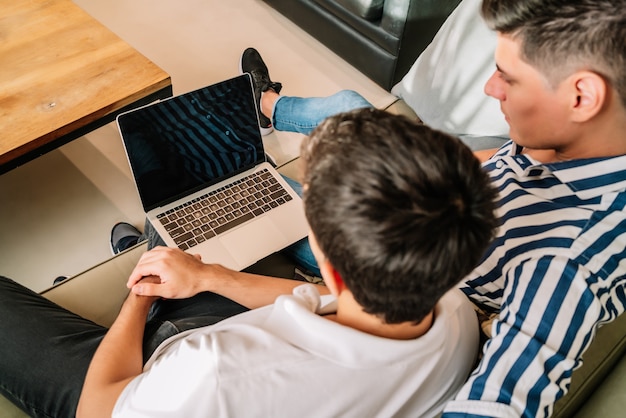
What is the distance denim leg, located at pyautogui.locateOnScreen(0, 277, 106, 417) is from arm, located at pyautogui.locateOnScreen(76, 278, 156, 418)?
11 centimetres

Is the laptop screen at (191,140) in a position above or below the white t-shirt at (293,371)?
below

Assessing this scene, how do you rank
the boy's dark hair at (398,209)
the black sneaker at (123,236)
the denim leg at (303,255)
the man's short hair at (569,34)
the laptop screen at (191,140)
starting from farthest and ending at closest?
the black sneaker at (123,236) < the denim leg at (303,255) < the laptop screen at (191,140) < the man's short hair at (569,34) < the boy's dark hair at (398,209)

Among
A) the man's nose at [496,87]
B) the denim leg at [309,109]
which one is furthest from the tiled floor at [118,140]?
the man's nose at [496,87]

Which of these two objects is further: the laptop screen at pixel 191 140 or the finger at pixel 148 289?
the laptop screen at pixel 191 140

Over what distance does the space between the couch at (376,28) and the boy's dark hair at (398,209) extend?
1539 mm

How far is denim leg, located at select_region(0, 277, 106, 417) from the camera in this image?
1012 millimetres

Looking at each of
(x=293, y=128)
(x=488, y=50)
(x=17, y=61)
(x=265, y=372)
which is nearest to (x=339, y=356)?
(x=265, y=372)

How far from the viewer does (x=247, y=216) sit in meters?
1.33

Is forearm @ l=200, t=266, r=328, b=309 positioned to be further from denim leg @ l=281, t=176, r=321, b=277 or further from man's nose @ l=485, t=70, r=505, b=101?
man's nose @ l=485, t=70, r=505, b=101

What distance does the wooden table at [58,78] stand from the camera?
1.37 m

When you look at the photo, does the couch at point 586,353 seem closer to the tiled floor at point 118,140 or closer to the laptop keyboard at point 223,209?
the laptop keyboard at point 223,209

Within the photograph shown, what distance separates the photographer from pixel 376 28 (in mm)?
2135

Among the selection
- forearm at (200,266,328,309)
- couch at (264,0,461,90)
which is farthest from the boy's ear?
couch at (264,0,461,90)

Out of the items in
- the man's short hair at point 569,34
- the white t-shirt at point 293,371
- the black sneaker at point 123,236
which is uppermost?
the man's short hair at point 569,34
